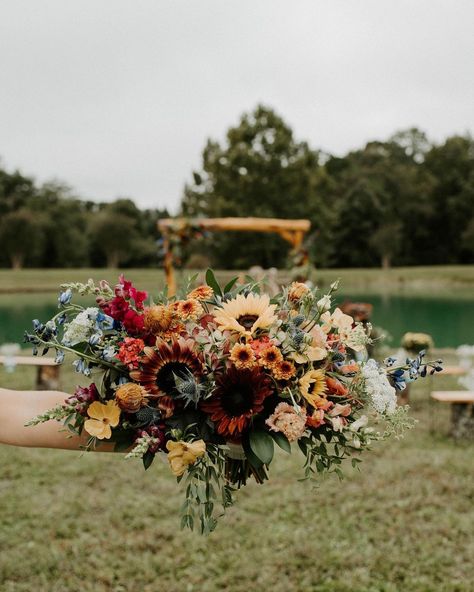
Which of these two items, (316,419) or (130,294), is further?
(130,294)

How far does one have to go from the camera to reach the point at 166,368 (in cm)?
138

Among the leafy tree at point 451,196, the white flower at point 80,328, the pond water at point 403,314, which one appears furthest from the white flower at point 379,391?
the leafy tree at point 451,196

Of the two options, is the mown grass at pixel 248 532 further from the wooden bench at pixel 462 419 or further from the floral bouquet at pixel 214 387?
the floral bouquet at pixel 214 387

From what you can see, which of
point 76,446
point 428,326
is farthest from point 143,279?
point 76,446

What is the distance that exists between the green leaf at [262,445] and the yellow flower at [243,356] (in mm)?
158

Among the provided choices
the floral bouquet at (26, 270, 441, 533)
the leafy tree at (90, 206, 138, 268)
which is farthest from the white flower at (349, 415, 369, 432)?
the leafy tree at (90, 206, 138, 268)

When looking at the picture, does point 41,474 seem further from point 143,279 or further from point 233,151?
point 233,151

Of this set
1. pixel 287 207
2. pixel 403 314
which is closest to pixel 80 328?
pixel 403 314

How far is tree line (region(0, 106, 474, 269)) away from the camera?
31.1 metres

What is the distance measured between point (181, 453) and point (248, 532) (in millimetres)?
2181

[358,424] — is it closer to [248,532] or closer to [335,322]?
[335,322]

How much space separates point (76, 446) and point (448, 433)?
14.2 feet

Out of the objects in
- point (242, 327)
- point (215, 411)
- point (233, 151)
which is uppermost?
point (233, 151)

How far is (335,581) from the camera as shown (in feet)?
9.18
